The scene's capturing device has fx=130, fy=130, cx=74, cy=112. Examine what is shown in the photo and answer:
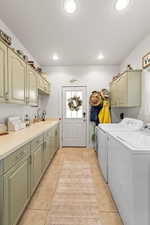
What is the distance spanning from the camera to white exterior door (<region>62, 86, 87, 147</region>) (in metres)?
4.27

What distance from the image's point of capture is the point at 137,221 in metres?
1.13

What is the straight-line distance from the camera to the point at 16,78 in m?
1.96

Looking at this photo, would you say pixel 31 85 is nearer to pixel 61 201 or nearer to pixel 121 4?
pixel 121 4

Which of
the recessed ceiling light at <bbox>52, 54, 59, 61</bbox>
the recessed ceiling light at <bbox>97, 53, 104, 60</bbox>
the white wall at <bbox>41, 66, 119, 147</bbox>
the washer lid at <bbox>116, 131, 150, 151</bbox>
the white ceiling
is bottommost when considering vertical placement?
the washer lid at <bbox>116, 131, 150, 151</bbox>

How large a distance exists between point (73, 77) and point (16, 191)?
3.56m

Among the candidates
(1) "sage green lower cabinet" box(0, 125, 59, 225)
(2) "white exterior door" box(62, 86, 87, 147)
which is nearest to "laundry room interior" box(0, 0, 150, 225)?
(1) "sage green lower cabinet" box(0, 125, 59, 225)

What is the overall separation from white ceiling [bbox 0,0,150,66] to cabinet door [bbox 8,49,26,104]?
0.65m

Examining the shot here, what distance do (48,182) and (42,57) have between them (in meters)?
3.07

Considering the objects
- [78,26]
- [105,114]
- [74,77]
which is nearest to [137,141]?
[78,26]

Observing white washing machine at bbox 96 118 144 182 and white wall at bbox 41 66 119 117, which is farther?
white wall at bbox 41 66 119 117

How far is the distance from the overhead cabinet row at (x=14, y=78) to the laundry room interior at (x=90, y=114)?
0.01 metres

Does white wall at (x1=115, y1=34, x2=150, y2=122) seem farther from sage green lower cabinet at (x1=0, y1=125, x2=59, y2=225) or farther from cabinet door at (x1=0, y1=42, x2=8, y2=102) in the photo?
cabinet door at (x1=0, y1=42, x2=8, y2=102)

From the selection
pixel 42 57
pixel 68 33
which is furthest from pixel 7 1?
pixel 42 57

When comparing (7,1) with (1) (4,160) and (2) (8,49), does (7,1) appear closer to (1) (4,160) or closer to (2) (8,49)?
(2) (8,49)
